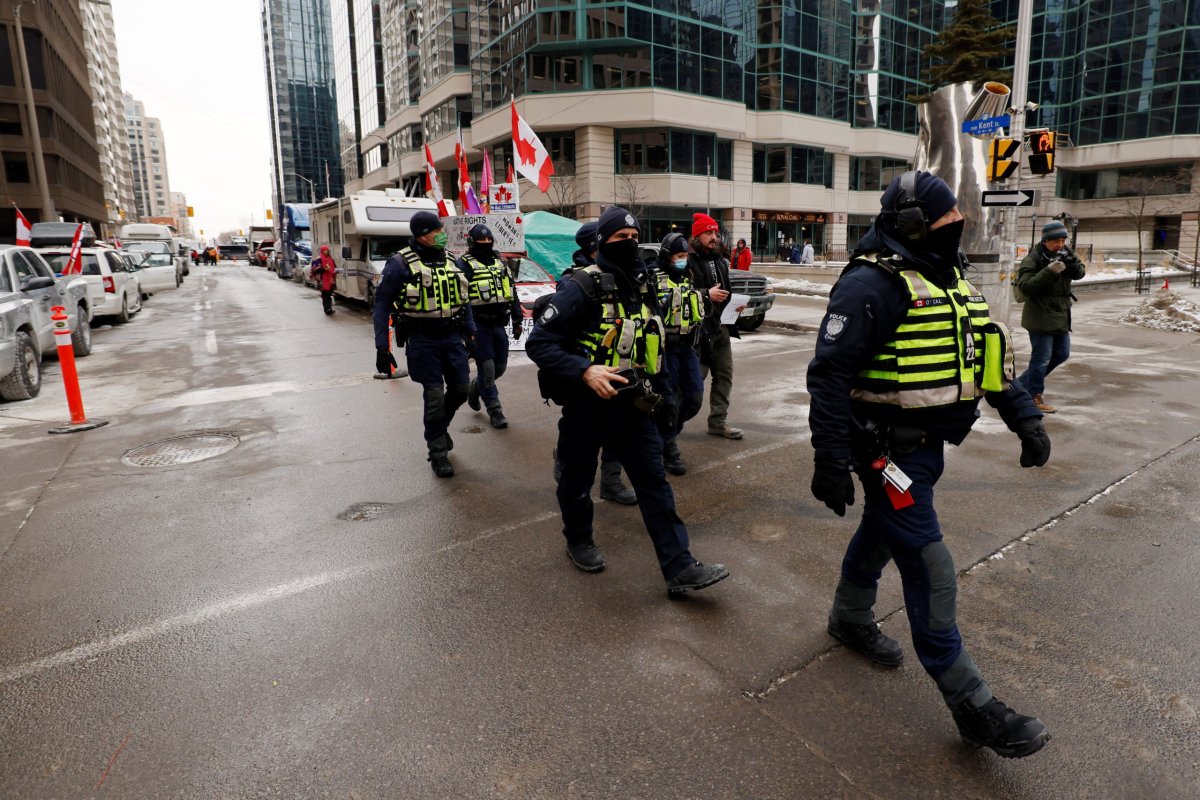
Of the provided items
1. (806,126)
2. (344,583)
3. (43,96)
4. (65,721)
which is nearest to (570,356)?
(344,583)

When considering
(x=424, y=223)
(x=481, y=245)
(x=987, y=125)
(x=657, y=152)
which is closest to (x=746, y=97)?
(x=657, y=152)

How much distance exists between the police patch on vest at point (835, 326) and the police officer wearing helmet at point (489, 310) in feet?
15.2

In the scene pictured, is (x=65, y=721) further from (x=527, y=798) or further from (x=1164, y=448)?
(x=1164, y=448)

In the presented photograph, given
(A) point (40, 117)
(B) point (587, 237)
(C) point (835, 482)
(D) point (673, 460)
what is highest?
(A) point (40, 117)

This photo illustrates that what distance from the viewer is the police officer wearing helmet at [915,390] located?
259 cm

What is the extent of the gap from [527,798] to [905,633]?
1.96m

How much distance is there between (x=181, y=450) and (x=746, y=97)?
144 ft

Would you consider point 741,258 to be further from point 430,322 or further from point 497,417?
point 430,322

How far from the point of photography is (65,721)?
2865mm

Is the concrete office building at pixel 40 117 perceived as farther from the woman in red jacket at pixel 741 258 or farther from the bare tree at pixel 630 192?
the woman in red jacket at pixel 741 258

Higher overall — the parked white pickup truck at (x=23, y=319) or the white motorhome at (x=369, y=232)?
A: the white motorhome at (x=369, y=232)

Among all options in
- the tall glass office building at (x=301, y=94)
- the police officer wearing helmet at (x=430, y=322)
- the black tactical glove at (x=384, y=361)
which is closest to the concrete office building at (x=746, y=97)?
the police officer wearing helmet at (x=430, y=322)

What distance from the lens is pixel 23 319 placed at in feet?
28.8

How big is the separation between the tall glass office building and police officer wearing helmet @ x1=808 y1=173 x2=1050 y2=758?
5305 inches
